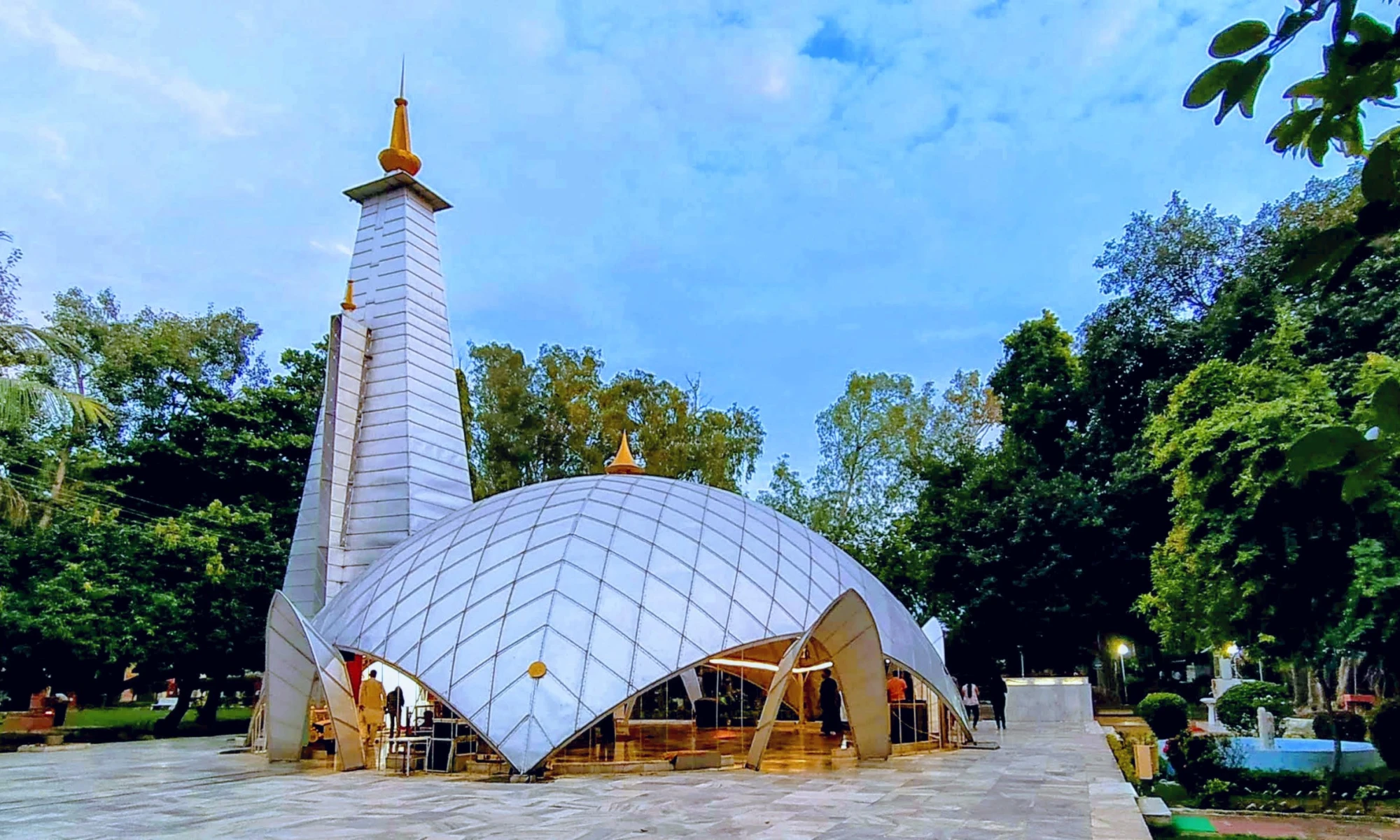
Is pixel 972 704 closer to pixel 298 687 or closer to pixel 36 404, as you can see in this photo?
pixel 298 687

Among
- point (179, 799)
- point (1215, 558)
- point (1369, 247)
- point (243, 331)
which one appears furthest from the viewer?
point (243, 331)

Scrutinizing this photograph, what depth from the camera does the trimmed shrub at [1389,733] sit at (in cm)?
1596

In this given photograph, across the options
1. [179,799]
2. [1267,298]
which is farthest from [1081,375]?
[179,799]

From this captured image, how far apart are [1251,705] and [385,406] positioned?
2211 cm

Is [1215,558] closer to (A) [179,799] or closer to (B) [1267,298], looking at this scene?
(B) [1267,298]

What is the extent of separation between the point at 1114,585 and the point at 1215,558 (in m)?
14.6

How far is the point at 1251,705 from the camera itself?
2406 cm

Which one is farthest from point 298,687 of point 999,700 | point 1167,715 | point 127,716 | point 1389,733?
point 127,716

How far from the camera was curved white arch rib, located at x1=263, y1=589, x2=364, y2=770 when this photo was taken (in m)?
13.4

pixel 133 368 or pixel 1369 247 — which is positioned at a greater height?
pixel 133 368

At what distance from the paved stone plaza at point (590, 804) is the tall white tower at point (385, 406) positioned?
5.13m

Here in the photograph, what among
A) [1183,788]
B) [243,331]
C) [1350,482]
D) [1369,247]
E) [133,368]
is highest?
[243,331]

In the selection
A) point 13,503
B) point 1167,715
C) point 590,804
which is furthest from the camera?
point 1167,715

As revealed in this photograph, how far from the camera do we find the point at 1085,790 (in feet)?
35.6
